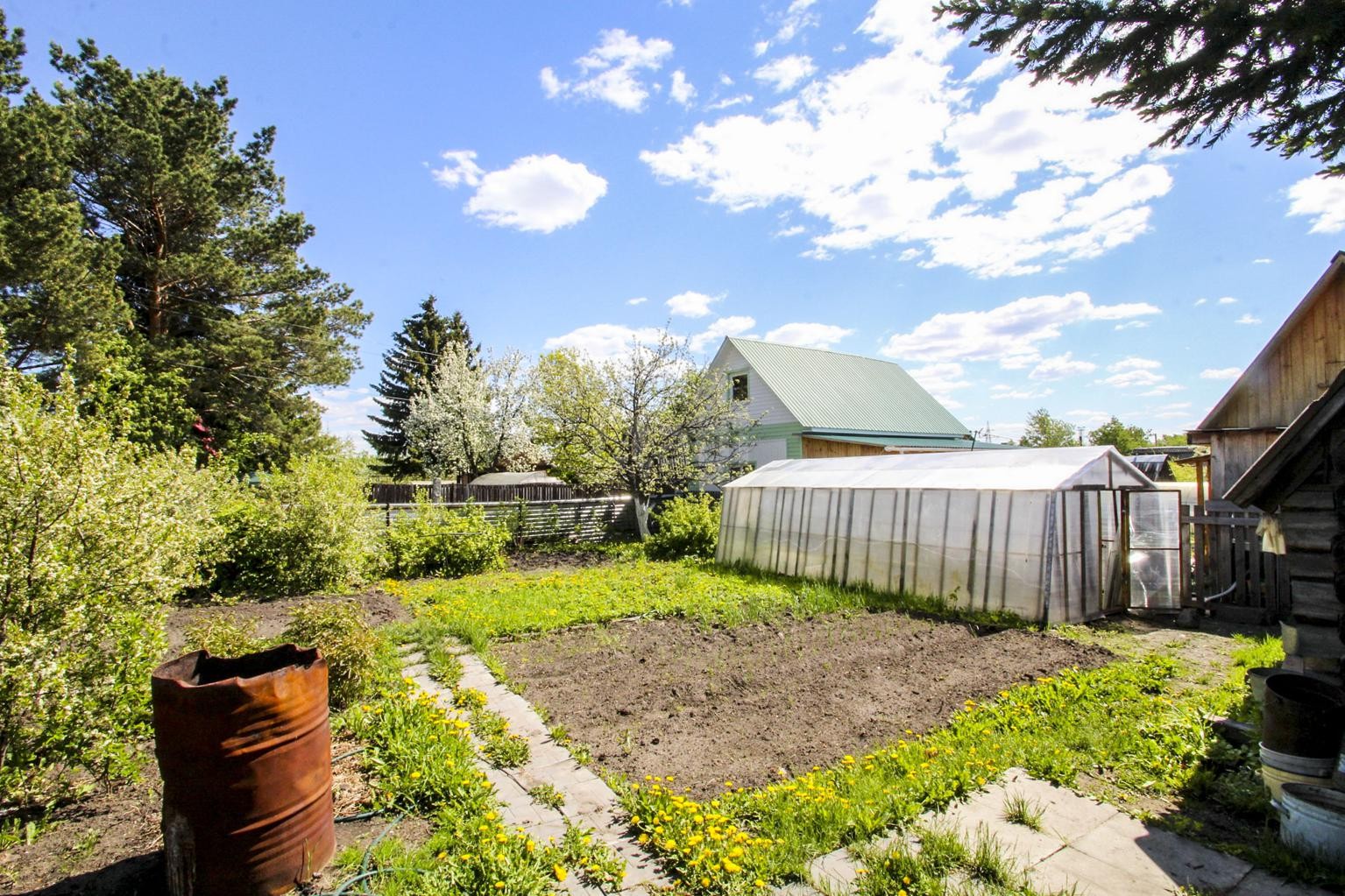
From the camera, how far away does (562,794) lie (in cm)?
374

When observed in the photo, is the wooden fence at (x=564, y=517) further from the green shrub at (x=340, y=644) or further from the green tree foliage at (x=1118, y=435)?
the green tree foliage at (x=1118, y=435)

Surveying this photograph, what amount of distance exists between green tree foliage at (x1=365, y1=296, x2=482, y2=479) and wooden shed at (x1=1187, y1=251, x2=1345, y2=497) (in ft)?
89.7

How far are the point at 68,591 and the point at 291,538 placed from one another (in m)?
7.17

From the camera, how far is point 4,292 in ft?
37.0

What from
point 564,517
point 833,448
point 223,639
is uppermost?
point 833,448

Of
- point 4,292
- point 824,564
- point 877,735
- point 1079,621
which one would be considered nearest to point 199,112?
point 4,292

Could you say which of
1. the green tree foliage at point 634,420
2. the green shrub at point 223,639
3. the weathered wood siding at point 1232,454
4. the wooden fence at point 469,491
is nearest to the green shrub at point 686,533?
the green tree foliage at point 634,420

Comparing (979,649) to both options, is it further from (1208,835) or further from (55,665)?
(55,665)

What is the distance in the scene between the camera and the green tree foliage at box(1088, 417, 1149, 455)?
2936 cm

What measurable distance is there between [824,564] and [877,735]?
6.22 meters

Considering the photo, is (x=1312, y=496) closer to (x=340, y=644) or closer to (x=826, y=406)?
(x=340, y=644)

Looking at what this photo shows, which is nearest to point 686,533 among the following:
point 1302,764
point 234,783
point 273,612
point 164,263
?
point 273,612

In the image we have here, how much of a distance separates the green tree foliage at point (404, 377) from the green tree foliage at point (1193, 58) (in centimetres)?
2865

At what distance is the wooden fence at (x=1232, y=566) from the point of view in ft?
25.5
